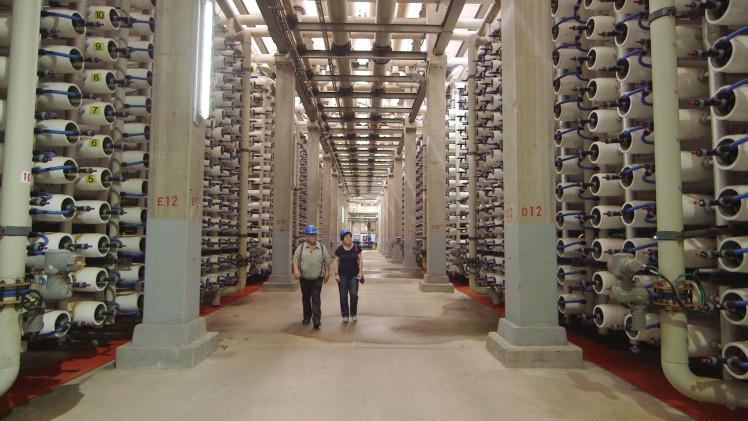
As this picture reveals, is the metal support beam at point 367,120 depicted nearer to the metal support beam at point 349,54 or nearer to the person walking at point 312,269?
the metal support beam at point 349,54

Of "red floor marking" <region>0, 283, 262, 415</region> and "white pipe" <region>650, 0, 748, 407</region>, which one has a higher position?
"white pipe" <region>650, 0, 748, 407</region>

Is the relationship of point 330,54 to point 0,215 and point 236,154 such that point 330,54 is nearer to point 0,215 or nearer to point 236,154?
point 236,154

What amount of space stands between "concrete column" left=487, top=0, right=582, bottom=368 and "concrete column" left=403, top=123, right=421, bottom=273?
11.9 metres

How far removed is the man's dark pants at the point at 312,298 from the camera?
7.46 meters

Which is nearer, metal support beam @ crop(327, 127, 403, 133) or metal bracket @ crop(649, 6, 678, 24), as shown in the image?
metal bracket @ crop(649, 6, 678, 24)

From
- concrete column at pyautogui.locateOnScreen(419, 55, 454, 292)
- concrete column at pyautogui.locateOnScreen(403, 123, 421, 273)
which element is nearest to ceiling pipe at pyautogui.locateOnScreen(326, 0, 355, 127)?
concrete column at pyautogui.locateOnScreen(419, 55, 454, 292)

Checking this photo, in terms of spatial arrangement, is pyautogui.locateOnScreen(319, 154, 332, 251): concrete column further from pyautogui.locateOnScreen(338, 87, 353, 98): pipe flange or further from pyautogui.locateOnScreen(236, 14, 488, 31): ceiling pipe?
pyautogui.locateOnScreen(236, 14, 488, 31): ceiling pipe

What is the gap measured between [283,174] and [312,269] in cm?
594

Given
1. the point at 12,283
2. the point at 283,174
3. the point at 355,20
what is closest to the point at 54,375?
the point at 12,283

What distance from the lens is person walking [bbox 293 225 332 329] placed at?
7484mm

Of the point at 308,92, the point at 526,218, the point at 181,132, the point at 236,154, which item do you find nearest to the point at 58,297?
the point at 181,132

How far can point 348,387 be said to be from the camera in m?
4.50

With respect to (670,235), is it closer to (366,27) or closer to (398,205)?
(366,27)

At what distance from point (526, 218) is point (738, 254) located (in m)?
2.16
